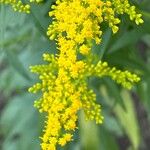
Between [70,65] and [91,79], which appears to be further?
[91,79]

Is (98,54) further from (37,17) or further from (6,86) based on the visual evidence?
(6,86)

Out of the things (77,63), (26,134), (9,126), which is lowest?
(77,63)

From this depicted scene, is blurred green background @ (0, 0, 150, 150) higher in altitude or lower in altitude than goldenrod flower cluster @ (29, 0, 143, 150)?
higher

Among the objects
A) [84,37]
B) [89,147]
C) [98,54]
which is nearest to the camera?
[84,37]

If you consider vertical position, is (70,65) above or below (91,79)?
below

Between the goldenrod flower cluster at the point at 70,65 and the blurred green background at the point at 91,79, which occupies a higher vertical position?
the blurred green background at the point at 91,79

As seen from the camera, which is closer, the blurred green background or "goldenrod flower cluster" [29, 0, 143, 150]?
"goldenrod flower cluster" [29, 0, 143, 150]

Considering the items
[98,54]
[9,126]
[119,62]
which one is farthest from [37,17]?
[9,126]

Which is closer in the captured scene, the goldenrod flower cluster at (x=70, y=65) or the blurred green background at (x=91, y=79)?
the goldenrod flower cluster at (x=70, y=65)
